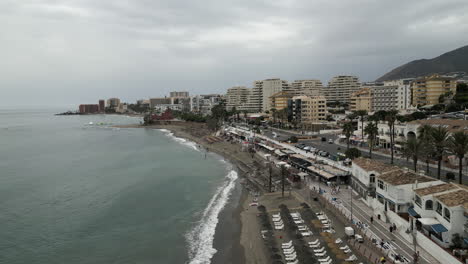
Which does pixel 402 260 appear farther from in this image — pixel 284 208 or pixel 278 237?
pixel 284 208

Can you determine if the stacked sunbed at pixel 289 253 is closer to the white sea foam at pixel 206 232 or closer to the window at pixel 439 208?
the white sea foam at pixel 206 232

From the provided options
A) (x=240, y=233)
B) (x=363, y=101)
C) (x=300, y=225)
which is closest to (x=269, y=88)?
(x=363, y=101)

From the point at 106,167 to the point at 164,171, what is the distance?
12.6 metres

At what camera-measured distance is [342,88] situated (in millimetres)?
140750

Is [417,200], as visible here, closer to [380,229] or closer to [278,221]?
[380,229]

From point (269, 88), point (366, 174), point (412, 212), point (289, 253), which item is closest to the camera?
point (289, 253)

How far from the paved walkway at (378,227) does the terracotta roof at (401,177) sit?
3.28 metres

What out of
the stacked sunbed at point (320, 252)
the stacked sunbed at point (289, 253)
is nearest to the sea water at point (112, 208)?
the stacked sunbed at point (289, 253)

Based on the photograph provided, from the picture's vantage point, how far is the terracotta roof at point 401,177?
82.4 ft

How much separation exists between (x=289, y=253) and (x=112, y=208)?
22.1m

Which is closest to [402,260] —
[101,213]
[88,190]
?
[101,213]

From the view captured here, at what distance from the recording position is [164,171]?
54906 mm

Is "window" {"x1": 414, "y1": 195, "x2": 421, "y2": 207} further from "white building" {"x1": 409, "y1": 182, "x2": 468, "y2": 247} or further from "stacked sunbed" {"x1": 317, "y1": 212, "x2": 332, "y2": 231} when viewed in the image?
"stacked sunbed" {"x1": 317, "y1": 212, "x2": 332, "y2": 231}

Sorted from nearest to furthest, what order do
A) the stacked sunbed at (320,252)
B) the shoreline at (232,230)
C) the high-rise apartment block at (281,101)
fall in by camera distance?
the stacked sunbed at (320,252)
the shoreline at (232,230)
the high-rise apartment block at (281,101)
